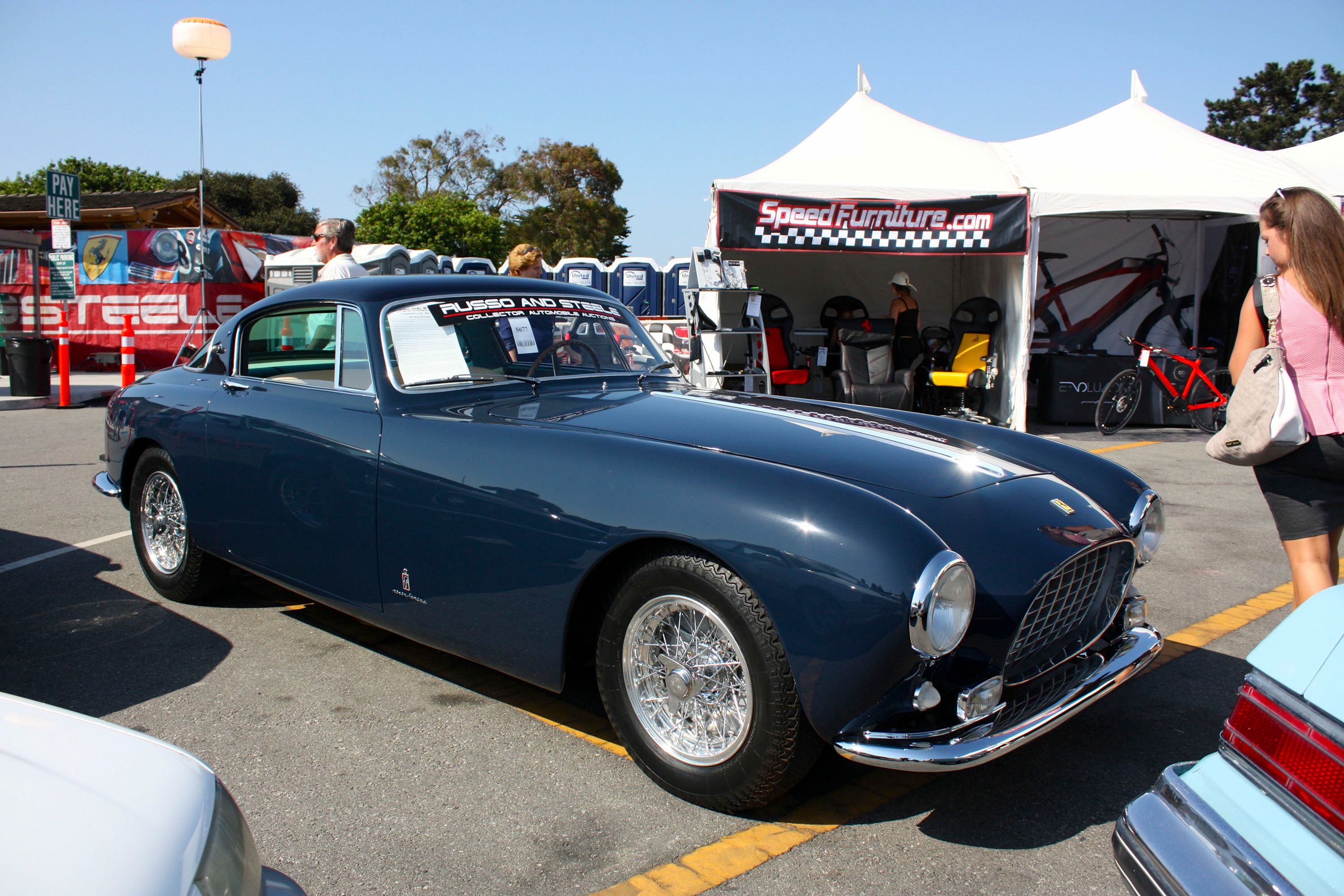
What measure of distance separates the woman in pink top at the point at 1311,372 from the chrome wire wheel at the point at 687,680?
1.92 m

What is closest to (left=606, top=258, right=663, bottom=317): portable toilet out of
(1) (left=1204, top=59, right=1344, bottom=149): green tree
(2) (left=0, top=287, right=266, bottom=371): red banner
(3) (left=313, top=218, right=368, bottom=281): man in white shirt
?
(2) (left=0, top=287, right=266, bottom=371): red banner

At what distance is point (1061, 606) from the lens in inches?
104

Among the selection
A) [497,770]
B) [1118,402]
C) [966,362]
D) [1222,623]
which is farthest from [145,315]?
[1222,623]

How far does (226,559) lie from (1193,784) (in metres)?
3.59

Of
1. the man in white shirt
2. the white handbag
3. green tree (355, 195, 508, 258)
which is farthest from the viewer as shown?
green tree (355, 195, 508, 258)

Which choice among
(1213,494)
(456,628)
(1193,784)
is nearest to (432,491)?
(456,628)

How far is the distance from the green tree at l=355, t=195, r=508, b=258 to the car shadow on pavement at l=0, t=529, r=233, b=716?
33.4 m

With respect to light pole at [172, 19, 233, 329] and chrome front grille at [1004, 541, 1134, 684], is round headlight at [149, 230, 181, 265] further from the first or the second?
chrome front grille at [1004, 541, 1134, 684]

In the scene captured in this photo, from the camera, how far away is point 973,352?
37.0 feet

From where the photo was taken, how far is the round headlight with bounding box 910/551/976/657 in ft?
7.29

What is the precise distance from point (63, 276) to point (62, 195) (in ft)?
10.7

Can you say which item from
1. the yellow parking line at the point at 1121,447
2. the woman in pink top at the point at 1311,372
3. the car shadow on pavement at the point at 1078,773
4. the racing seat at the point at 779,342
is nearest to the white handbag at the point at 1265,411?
the woman in pink top at the point at 1311,372

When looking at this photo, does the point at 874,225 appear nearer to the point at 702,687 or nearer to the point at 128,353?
the point at 702,687

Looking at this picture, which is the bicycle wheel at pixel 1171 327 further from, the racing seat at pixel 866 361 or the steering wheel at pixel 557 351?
the steering wheel at pixel 557 351
